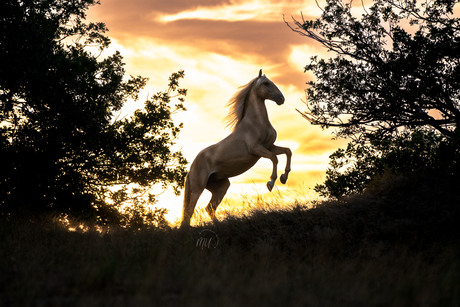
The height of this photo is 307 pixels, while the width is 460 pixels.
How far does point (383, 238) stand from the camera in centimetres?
890

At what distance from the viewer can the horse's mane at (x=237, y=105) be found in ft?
38.6

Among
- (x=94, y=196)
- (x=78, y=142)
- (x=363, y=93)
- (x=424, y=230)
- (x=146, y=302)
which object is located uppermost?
(x=363, y=93)

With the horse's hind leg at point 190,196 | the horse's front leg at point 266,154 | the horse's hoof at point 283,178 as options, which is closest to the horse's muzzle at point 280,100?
the horse's front leg at point 266,154

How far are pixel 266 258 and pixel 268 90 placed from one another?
466 cm

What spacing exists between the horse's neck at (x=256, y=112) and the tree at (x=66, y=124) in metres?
4.50

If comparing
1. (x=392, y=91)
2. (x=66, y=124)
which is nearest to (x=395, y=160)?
(x=392, y=91)

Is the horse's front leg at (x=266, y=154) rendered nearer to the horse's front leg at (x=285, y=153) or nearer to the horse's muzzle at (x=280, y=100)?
the horse's front leg at (x=285, y=153)

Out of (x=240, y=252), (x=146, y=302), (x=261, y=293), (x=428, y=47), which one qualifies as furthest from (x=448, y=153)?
(x=146, y=302)

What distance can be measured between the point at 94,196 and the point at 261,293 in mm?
10416

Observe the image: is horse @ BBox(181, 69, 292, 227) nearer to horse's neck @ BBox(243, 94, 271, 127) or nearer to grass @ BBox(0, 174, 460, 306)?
horse's neck @ BBox(243, 94, 271, 127)

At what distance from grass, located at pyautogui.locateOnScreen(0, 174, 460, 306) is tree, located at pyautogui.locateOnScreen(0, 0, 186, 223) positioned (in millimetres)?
2171

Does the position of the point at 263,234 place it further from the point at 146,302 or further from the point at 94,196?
the point at 94,196

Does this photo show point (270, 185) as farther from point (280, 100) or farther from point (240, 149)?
point (280, 100)

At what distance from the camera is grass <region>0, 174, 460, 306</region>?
5.71 metres
